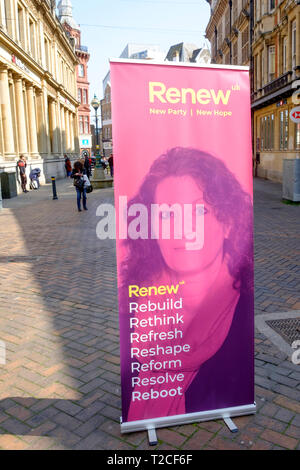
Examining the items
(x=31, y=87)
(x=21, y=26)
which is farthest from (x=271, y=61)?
(x=21, y=26)

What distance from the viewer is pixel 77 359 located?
13.2ft

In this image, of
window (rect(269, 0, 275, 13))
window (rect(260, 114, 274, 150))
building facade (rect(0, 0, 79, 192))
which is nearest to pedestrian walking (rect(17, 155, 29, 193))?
building facade (rect(0, 0, 79, 192))

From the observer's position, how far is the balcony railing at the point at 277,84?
71.1ft

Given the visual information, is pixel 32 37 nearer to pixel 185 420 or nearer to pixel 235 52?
pixel 235 52

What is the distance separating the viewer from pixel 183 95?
2.55 metres

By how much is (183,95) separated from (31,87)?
29.0 meters

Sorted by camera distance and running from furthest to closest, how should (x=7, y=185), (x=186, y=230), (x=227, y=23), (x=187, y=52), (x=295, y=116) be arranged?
(x=187, y=52) < (x=227, y=23) < (x=7, y=185) < (x=295, y=116) < (x=186, y=230)

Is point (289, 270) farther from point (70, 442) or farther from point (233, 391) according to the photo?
point (70, 442)

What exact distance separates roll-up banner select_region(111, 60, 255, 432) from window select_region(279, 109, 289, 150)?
21275mm

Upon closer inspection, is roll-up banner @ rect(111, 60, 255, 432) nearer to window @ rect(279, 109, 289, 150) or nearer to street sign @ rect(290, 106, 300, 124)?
street sign @ rect(290, 106, 300, 124)

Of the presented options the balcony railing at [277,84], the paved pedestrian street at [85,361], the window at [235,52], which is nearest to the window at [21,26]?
the balcony railing at [277,84]

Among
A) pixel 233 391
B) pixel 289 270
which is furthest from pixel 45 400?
pixel 289 270

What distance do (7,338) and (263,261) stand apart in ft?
14.5

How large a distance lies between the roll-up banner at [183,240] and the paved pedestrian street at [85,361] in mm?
224
